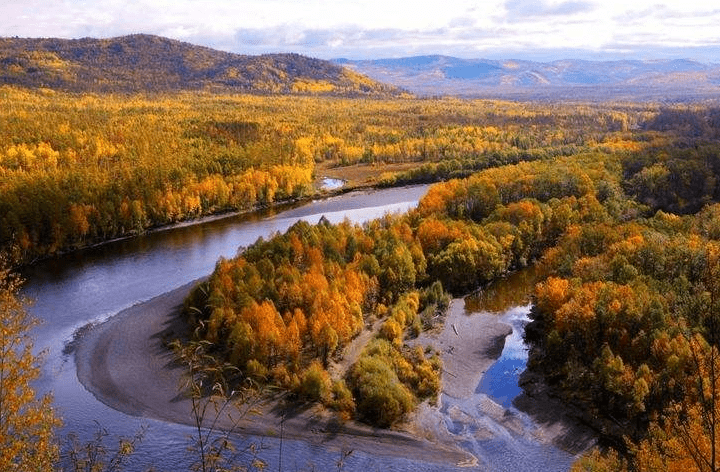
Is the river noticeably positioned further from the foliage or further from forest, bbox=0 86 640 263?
forest, bbox=0 86 640 263

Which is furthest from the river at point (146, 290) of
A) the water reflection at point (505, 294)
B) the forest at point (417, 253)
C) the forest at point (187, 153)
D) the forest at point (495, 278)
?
the water reflection at point (505, 294)

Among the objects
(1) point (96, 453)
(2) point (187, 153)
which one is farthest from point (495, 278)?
(2) point (187, 153)

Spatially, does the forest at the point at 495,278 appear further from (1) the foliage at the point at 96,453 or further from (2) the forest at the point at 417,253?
(1) the foliage at the point at 96,453

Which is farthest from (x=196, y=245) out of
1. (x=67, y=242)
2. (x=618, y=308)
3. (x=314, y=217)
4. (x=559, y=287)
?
(x=618, y=308)

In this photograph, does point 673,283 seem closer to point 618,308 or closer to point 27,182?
point 618,308

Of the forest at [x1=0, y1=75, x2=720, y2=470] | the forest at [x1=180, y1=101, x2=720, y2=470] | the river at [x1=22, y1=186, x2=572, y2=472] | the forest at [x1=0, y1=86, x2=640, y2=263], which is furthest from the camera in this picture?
the forest at [x1=0, y1=86, x2=640, y2=263]

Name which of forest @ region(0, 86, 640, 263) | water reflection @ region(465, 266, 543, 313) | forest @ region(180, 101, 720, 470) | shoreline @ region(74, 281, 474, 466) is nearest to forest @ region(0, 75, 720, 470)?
forest @ region(180, 101, 720, 470)
